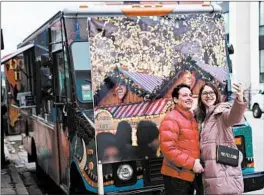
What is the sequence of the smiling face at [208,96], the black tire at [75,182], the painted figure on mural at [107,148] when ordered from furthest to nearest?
the black tire at [75,182]
the painted figure on mural at [107,148]
the smiling face at [208,96]

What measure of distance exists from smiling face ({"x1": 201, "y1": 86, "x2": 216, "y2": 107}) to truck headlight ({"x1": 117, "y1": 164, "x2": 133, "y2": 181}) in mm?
1350

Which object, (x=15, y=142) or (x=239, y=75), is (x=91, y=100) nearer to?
(x=15, y=142)

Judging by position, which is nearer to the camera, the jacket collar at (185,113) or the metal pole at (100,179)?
the jacket collar at (185,113)

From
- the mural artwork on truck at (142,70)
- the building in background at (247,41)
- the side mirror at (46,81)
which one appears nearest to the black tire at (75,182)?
the mural artwork on truck at (142,70)

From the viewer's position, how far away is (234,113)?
4.18 metres

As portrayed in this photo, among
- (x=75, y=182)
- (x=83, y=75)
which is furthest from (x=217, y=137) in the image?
(x=75, y=182)

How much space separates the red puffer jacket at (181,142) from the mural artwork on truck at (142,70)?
3.16 feet

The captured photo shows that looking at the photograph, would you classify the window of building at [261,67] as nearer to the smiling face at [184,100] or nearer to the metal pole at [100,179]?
the metal pole at [100,179]

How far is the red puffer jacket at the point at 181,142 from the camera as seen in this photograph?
14.1 ft

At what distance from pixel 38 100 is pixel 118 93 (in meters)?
2.56

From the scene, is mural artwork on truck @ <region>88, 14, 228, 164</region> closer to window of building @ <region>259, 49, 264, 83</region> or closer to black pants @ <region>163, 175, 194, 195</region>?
black pants @ <region>163, 175, 194, 195</region>

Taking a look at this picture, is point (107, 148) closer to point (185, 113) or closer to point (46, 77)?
point (185, 113)

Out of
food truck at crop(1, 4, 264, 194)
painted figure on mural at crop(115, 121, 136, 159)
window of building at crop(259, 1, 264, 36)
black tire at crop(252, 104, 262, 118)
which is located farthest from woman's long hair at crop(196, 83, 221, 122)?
window of building at crop(259, 1, 264, 36)

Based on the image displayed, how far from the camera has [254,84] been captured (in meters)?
32.3
